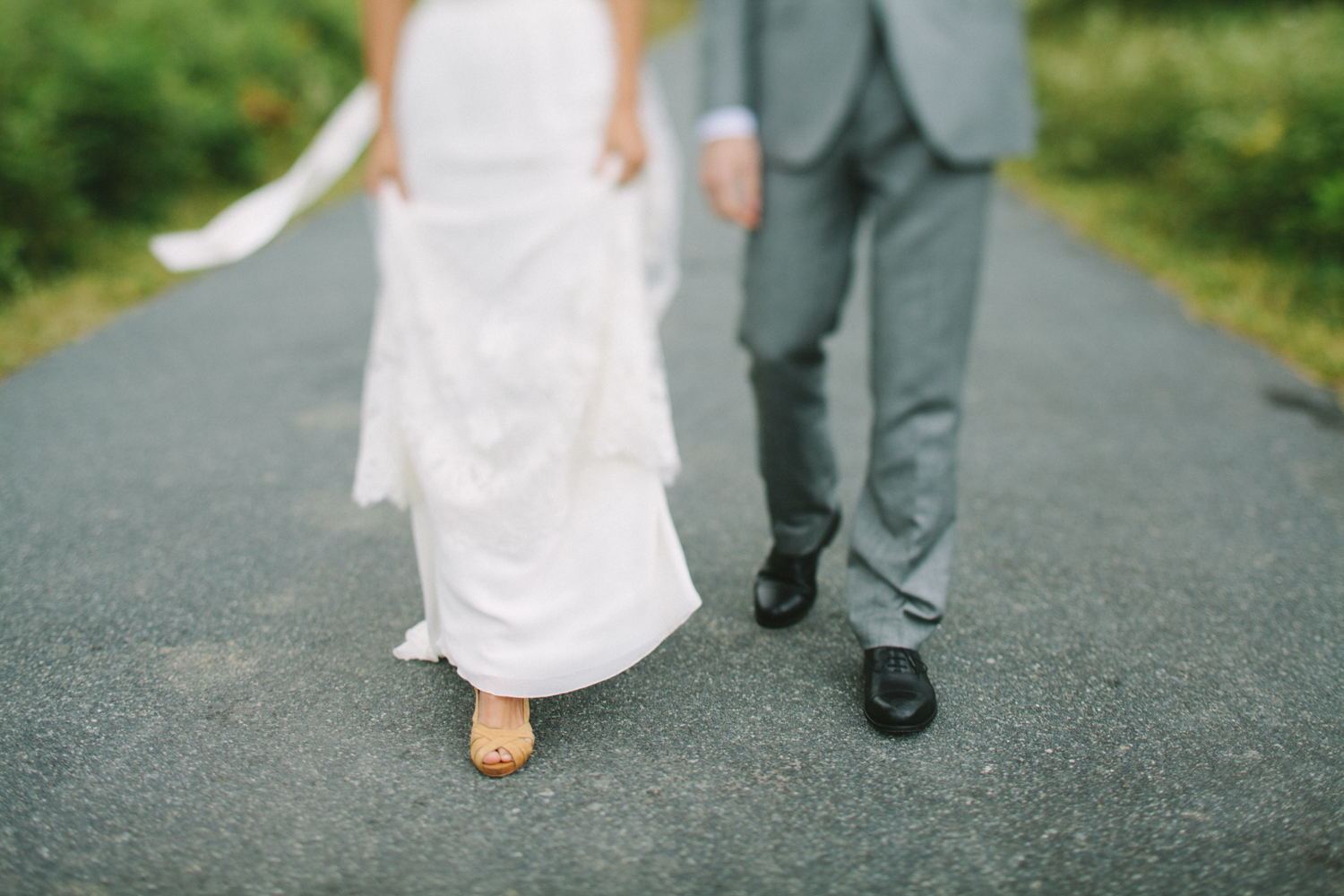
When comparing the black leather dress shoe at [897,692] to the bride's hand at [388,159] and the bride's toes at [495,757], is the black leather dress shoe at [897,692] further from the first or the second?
the bride's hand at [388,159]

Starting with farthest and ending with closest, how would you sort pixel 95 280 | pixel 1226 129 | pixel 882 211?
pixel 1226 129, pixel 95 280, pixel 882 211

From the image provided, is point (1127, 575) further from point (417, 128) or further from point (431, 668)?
point (417, 128)

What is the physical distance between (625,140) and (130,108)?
576 cm

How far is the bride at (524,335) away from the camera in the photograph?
1.81 m

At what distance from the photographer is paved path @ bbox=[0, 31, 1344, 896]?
170 centimetres

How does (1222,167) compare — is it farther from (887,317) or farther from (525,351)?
(525,351)

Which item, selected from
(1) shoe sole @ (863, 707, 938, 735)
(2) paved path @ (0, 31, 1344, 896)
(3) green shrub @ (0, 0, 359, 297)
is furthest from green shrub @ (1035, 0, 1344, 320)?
(3) green shrub @ (0, 0, 359, 297)

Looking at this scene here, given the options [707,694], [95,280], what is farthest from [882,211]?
[95,280]

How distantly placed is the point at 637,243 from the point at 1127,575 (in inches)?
62.2

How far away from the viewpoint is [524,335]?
1854 mm

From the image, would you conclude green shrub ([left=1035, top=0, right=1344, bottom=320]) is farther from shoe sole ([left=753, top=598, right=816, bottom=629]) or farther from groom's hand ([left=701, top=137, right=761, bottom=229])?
groom's hand ([left=701, top=137, right=761, bottom=229])

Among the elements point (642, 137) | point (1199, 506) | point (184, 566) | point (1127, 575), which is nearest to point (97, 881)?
point (184, 566)

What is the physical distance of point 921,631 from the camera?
210 cm

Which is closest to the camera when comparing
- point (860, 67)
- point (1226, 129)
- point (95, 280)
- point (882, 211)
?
point (860, 67)
